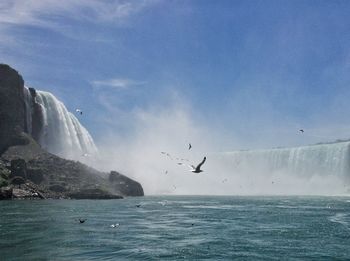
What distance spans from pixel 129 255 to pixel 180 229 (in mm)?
14534

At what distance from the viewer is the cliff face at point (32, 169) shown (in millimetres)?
108750

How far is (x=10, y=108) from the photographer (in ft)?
458

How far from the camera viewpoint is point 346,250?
116ft

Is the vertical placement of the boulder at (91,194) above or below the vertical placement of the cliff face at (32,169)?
below

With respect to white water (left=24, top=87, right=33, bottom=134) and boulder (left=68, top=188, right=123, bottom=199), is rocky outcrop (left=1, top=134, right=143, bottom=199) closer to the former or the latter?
boulder (left=68, top=188, right=123, bottom=199)

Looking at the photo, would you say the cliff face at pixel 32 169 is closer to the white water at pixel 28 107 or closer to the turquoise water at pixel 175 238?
the white water at pixel 28 107

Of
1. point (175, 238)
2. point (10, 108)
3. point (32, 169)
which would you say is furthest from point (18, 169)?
point (175, 238)

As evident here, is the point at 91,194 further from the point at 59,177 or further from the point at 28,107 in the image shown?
the point at 28,107

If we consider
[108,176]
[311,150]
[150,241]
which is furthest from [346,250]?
[311,150]

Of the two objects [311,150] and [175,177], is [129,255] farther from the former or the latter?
[175,177]

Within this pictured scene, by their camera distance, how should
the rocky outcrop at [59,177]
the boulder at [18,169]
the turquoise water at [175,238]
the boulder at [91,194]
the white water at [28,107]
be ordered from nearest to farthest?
the turquoise water at [175,238], the boulder at [18,169], the rocky outcrop at [59,177], the boulder at [91,194], the white water at [28,107]

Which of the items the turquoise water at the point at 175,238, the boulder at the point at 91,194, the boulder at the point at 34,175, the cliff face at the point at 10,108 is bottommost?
the turquoise water at the point at 175,238

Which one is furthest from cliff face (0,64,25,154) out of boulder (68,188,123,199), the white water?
boulder (68,188,123,199)

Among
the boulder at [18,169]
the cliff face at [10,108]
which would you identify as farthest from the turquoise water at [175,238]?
the cliff face at [10,108]
